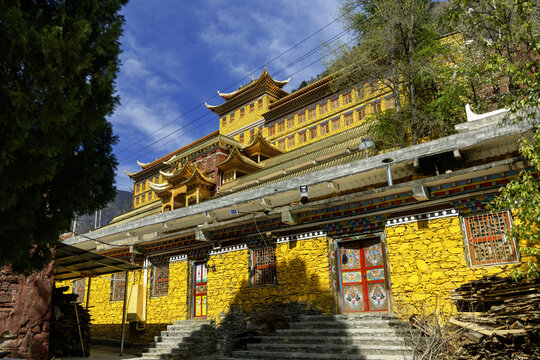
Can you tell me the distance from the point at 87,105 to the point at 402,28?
14766 mm

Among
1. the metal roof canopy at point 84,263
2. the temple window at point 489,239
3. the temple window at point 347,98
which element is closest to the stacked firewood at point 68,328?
the metal roof canopy at point 84,263

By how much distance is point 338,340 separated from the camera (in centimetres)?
897

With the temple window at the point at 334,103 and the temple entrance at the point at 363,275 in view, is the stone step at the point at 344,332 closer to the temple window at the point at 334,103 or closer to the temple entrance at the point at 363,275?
the temple entrance at the point at 363,275

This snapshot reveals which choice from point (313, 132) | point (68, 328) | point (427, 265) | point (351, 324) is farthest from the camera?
point (313, 132)

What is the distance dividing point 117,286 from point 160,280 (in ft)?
8.33

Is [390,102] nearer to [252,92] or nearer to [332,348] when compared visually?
[252,92]

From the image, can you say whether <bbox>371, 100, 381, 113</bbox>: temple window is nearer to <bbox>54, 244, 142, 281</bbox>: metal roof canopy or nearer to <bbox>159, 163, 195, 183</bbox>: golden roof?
<bbox>159, 163, 195, 183</bbox>: golden roof

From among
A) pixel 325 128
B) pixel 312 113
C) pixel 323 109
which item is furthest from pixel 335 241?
pixel 312 113

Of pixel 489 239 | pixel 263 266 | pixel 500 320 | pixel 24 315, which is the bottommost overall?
pixel 500 320

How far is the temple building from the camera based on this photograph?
895cm

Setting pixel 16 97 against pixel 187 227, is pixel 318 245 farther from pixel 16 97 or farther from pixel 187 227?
pixel 16 97

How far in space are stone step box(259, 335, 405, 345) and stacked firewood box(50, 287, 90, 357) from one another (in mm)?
5653

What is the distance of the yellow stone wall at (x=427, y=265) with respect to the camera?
8883mm

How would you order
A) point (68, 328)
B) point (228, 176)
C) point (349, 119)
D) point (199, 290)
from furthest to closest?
point (349, 119) < point (228, 176) < point (199, 290) < point (68, 328)
